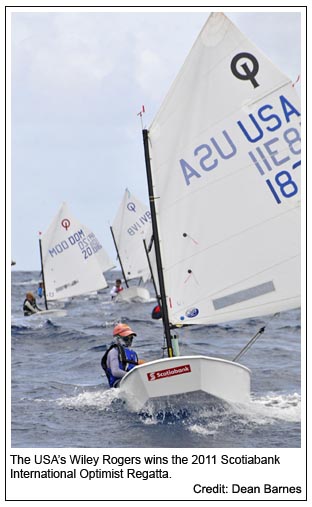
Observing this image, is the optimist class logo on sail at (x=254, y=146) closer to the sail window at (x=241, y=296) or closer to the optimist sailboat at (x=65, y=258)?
the sail window at (x=241, y=296)

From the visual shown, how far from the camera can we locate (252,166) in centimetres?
1126

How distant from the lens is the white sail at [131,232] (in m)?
38.9

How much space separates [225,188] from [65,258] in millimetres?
22317

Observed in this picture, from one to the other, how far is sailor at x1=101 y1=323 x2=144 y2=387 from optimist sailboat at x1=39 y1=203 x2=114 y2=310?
1989 cm

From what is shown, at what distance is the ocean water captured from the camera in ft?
34.6

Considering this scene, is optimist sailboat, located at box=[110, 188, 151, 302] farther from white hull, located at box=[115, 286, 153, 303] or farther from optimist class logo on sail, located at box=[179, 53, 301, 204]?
optimist class logo on sail, located at box=[179, 53, 301, 204]

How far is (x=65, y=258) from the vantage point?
3306cm
